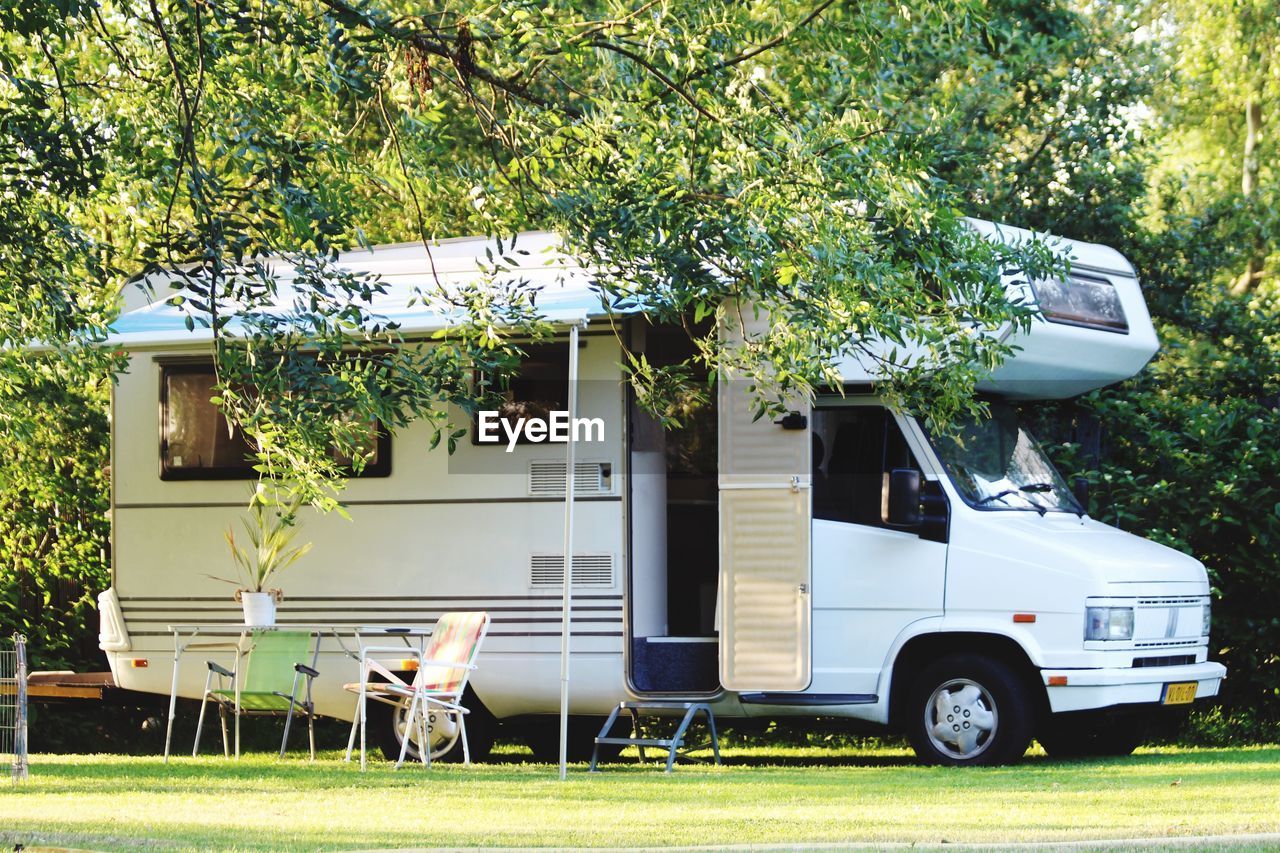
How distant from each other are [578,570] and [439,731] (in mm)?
1393

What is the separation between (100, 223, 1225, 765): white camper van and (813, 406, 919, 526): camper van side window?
0.01m

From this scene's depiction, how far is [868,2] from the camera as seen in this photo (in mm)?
7293

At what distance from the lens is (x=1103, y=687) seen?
31.6 ft

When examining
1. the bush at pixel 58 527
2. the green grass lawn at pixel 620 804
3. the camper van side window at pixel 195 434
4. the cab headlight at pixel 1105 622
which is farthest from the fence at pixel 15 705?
the cab headlight at pixel 1105 622

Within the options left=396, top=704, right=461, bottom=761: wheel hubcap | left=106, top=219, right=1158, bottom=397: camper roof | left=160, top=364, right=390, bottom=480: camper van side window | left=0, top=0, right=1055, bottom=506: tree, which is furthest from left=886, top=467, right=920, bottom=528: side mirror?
left=160, top=364, right=390, bottom=480: camper van side window

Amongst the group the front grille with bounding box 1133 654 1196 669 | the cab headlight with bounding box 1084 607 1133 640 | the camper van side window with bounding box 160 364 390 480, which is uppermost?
the camper van side window with bounding box 160 364 390 480

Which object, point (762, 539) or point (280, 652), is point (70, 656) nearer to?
point (280, 652)

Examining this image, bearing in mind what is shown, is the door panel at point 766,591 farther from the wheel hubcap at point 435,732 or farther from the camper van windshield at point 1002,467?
the wheel hubcap at point 435,732

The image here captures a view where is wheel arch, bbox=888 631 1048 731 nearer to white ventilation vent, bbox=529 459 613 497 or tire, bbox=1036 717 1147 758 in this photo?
tire, bbox=1036 717 1147 758

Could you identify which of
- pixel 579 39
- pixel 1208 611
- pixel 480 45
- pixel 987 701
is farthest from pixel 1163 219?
pixel 579 39

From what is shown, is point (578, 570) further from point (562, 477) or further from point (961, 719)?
point (961, 719)

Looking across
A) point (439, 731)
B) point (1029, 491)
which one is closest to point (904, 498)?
point (1029, 491)

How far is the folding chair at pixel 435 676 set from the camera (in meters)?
9.82

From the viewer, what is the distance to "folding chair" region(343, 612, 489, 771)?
9.82 meters
